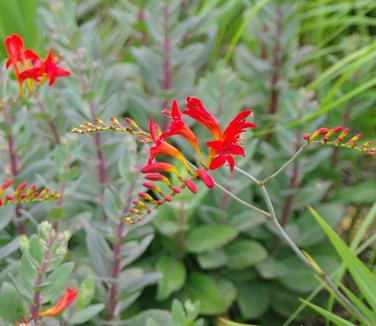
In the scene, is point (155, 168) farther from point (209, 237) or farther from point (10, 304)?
point (209, 237)

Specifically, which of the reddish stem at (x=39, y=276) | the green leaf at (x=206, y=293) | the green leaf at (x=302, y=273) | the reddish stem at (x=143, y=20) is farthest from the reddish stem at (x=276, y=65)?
the reddish stem at (x=39, y=276)

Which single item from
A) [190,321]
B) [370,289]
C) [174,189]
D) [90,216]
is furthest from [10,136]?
[370,289]

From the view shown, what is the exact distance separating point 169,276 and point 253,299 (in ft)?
0.92

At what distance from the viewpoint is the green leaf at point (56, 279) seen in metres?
1.25

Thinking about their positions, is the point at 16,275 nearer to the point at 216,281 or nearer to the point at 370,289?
the point at 216,281

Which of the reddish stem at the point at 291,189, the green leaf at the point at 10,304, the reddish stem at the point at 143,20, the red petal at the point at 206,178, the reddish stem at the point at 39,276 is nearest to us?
the red petal at the point at 206,178

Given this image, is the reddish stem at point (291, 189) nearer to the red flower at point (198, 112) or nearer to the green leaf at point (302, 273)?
the green leaf at point (302, 273)

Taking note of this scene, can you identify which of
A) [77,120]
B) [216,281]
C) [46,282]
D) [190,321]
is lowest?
[216,281]

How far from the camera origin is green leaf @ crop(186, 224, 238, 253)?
1.81 m

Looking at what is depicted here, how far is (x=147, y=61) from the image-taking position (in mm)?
2135

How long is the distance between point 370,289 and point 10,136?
93cm

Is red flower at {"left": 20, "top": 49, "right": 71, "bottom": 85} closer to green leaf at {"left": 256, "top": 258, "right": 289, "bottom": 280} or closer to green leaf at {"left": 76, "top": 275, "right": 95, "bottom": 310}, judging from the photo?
green leaf at {"left": 76, "top": 275, "right": 95, "bottom": 310}

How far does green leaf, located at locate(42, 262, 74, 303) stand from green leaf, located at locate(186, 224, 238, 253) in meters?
0.59

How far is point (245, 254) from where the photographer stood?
1.88 meters
